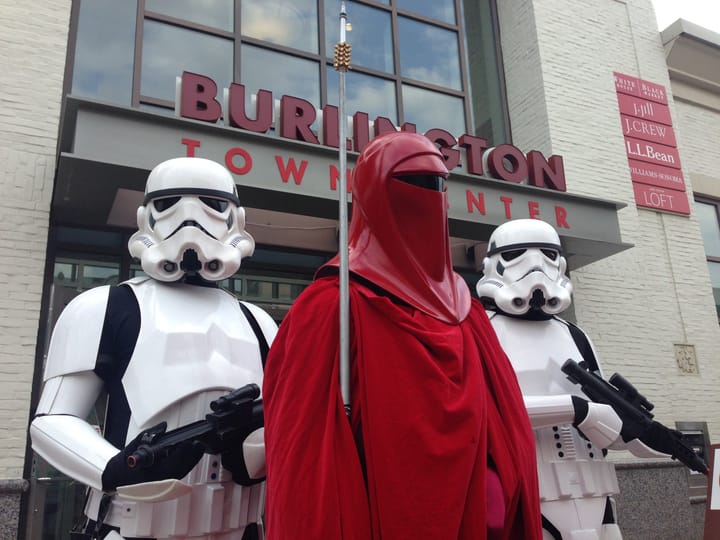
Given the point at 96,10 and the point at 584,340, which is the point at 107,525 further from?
the point at 96,10

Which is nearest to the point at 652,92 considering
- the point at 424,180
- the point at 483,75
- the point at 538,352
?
the point at 483,75

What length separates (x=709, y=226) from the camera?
938cm

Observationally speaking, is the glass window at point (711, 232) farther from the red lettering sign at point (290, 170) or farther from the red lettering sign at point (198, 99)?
the red lettering sign at point (198, 99)

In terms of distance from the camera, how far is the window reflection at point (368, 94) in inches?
297

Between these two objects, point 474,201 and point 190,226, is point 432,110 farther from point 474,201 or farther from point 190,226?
point 190,226

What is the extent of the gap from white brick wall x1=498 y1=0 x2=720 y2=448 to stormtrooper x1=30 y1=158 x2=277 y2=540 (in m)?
5.37

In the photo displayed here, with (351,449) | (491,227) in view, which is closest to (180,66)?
(491,227)

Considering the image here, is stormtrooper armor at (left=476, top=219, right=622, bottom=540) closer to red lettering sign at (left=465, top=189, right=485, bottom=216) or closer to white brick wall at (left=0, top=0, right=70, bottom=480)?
red lettering sign at (left=465, top=189, right=485, bottom=216)

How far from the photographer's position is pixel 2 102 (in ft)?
16.9

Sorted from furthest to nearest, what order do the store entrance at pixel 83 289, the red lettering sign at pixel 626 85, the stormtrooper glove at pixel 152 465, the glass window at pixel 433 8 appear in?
the red lettering sign at pixel 626 85, the glass window at pixel 433 8, the store entrance at pixel 83 289, the stormtrooper glove at pixel 152 465

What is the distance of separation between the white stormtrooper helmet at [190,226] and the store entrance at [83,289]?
3.36ft

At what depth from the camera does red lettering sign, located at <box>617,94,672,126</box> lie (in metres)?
8.66

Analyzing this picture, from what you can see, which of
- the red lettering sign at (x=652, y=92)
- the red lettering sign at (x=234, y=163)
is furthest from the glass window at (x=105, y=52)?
the red lettering sign at (x=652, y=92)

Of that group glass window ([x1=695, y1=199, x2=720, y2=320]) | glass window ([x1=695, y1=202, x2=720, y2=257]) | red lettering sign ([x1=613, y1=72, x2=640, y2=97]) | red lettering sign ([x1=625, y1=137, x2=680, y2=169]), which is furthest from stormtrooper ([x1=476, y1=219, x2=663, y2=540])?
glass window ([x1=695, y1=202, x2=720, y2=257])
